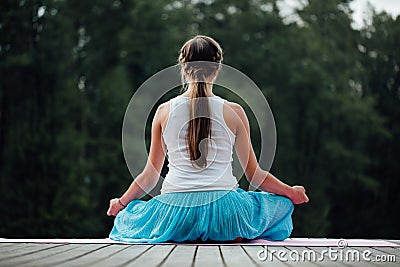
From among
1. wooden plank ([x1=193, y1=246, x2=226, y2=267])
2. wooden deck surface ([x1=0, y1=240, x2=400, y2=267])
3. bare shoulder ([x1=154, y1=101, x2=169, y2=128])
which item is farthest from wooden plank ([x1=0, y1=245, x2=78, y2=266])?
bare shoulder ([x1=154, y1=101, x2=169, y2=128])

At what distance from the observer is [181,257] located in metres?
2.01

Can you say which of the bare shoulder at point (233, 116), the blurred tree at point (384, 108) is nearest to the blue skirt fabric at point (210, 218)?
the bare shoulder at point (233, 116)

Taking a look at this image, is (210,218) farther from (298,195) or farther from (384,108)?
(384,108)

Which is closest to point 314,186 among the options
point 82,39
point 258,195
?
point 82,39

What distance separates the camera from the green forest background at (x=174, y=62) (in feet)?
32.9

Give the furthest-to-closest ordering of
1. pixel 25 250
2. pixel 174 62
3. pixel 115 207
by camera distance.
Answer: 1. pixel 174 62
2. pixel 115 207
3. pixel 25 250

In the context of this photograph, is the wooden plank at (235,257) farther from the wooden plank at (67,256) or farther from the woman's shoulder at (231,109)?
the woman's shoulder at (231,109)

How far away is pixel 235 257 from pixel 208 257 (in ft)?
0.26

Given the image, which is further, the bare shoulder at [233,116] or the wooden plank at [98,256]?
the bare shoulder at [233,116]

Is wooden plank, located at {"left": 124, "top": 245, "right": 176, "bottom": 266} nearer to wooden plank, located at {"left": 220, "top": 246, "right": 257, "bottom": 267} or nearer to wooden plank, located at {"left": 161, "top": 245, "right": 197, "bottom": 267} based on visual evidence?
wooden plank, located at {"left": 161, "top": 245, "right": 197, "bottom": 267}

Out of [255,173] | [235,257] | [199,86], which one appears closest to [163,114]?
[199,86]

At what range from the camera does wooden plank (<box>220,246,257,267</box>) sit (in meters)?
1.85

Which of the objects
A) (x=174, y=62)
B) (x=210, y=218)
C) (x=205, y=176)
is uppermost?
(x=174, y=62)

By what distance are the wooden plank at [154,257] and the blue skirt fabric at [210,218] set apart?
40 cm
